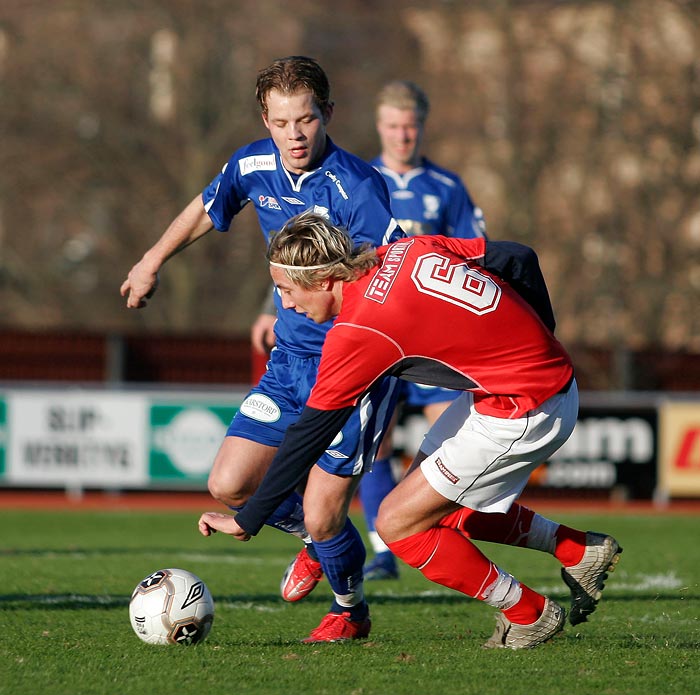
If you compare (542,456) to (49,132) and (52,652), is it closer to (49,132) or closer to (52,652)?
(52,652)

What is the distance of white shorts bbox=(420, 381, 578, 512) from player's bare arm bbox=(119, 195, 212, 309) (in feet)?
5.09

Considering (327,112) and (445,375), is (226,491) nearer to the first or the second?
(445,375)

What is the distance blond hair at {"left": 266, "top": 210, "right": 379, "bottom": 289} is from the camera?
4.32 meters

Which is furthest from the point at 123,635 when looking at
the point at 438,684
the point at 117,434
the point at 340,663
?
the point at 117,434

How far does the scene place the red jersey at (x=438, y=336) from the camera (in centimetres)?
427

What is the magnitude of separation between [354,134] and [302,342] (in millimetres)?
19036

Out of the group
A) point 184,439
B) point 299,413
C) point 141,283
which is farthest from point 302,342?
point 184,439

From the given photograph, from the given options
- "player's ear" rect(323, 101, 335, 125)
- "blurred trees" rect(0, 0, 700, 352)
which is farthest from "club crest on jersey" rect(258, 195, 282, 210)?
"blurred trees" rect(0, 0, 700, 352)

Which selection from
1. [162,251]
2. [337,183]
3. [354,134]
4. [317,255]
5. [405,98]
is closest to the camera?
[317,255]

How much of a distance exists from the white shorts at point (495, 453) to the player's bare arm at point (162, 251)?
5.09ft

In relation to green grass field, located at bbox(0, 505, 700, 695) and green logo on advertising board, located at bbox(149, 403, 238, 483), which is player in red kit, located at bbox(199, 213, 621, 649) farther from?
green logo on advertising board, located at bbox(149, 403, 238, 483)

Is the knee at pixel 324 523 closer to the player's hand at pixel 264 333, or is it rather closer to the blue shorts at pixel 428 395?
the player's hand at pixel 264 333

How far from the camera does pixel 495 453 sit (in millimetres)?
4539

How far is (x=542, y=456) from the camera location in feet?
15.4
